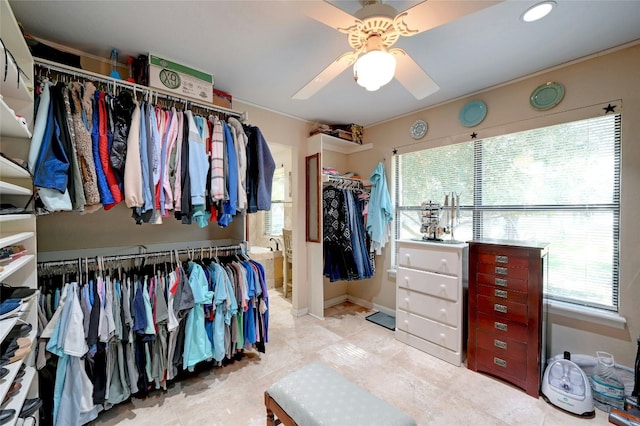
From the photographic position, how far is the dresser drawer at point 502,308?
1.91 metres

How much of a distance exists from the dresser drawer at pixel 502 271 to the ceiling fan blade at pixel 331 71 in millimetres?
1868

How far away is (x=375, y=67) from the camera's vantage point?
1.24 meters

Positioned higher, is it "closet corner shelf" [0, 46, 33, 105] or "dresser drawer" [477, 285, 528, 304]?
"closet corner shelf" [0, 46, 33, 105]

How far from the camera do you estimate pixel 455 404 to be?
1768mm

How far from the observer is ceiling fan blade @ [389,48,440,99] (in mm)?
1363

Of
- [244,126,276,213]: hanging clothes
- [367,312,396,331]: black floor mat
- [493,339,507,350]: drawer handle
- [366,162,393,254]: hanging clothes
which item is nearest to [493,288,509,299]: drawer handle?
[493,339,507,350]: drawer handle

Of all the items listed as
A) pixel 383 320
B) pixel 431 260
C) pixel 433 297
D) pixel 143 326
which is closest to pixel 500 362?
pixel 433 297

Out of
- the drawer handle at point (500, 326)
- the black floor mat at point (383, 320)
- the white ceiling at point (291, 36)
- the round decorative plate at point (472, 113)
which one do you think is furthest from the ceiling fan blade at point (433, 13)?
the black floor mat at point (383, 320)

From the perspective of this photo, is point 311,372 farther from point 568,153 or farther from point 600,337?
point 568,153

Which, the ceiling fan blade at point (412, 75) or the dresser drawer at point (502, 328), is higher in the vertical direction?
the ceiling fan blade at point (412, 75)

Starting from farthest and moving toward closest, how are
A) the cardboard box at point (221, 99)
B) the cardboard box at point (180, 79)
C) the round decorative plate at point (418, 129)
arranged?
the round decorative plate at point (418, 129)
the cardboard box at point (221, 99)
the cardboard box at point (180, 79)

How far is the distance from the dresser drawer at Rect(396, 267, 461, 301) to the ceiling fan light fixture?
5.94ft

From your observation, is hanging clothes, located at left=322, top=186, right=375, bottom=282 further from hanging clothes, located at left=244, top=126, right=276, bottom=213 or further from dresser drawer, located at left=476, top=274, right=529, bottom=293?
dresser drawer, located at left=476, top=274, right=529, bottom=293

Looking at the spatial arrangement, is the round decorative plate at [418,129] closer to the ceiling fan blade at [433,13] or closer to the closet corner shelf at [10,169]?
the ceiling fan blade at [433,13]
